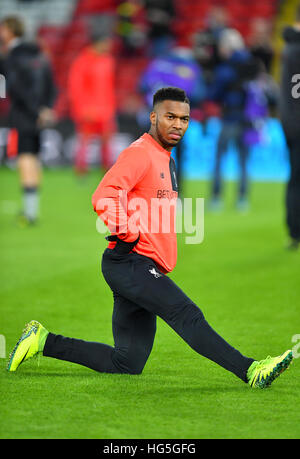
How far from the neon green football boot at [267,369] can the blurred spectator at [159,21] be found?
1496cm

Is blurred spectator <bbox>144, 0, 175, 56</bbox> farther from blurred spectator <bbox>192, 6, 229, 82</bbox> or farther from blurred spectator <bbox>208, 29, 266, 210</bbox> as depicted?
blurred spectator <bbox>208, 29, 266, 210</bbox>

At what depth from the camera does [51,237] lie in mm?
10688

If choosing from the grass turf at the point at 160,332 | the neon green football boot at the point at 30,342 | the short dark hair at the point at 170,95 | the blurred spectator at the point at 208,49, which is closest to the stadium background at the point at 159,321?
the grass turf at the point at 160,332

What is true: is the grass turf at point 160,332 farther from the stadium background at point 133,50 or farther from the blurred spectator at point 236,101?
the stadium background at point 133,50

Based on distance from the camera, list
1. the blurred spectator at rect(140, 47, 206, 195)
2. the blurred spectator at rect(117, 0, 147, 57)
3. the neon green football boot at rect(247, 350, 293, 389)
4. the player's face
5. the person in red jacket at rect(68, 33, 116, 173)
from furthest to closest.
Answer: the blurred spectator at rect(117, 0, 147, 57) → the person in red jacket at rect(68, 33, 116, 173) → the blurred spectator at rect(140, 47, 206, 195) → the player's face → the neon green football boot at rect(247, 350, 293, 389)

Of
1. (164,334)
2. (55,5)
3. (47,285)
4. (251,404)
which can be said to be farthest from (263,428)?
(55,5)

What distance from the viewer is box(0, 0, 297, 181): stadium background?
1800 centimetres

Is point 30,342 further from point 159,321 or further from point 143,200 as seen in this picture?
point 159,321

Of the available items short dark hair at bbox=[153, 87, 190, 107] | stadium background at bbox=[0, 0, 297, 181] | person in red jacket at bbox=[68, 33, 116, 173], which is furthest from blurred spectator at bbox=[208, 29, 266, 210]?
short dark hair at bbox=[153, 87, 190, 107]

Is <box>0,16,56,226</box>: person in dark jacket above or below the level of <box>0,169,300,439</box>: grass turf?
above

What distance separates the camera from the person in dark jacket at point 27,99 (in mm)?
11547

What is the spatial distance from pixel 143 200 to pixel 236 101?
29.4ft

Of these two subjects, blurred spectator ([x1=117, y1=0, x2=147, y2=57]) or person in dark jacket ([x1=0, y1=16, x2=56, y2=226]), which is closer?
person in dark jacket ([x1=0, y1=16, x2=56, y2=226])

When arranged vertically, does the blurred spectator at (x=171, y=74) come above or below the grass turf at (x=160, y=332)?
above
